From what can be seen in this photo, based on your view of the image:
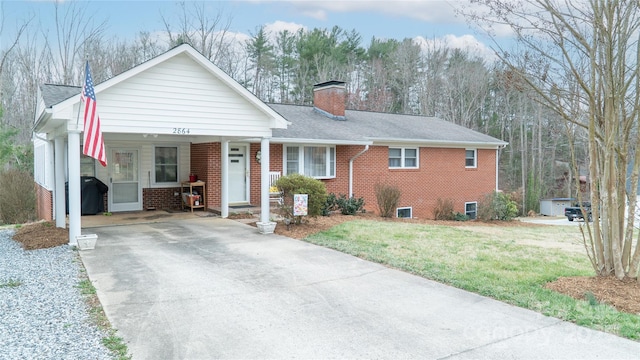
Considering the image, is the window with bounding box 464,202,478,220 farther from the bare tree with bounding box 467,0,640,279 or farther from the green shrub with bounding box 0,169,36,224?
the green shrub with bounding box 0,169,36,224

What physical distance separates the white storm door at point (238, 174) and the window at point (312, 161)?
4.78ft

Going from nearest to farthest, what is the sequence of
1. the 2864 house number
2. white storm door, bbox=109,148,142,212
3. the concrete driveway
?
1. the concrete driveway
2. the 2864 house number
3. white storm door, bbox=109,148,142,212

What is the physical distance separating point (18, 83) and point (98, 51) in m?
5.44

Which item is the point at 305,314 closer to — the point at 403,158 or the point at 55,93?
the point at 55,93

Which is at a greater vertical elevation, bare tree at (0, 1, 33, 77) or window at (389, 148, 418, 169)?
bare tree at (0, 1, 33, 77)

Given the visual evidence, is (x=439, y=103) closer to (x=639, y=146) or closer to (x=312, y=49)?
(x=312, y=49)

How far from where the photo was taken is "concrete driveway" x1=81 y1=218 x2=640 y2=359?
4.23 metres

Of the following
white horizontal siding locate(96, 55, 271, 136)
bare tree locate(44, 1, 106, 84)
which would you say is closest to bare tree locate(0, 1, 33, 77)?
bare tree locate(44, 1, 106, 84)

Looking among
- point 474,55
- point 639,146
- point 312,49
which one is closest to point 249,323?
point 639,146

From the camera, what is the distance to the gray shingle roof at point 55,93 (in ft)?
29.3

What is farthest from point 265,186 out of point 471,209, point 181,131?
point 471,209

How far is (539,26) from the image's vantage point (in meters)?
6.32

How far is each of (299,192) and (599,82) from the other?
6.57 m

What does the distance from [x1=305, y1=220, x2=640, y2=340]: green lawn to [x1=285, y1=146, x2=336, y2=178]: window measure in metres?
4.04
